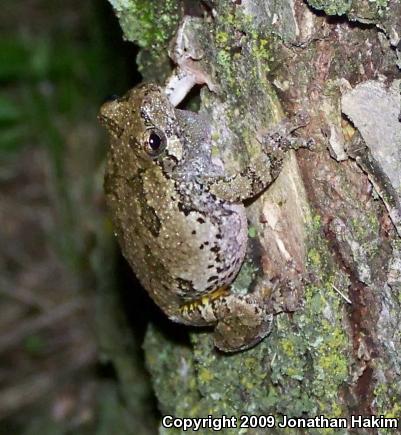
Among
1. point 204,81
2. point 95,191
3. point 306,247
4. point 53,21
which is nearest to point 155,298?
point 306,247

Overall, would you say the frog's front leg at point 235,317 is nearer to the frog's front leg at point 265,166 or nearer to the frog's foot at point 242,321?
the frog's foot at point 242,321

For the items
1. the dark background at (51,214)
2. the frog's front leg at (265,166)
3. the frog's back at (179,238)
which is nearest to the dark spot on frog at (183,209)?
the frog's back at (179,238)

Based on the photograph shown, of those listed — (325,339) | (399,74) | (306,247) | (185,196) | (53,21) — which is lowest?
(325,339)

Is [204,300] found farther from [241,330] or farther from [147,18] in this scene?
[147,18]

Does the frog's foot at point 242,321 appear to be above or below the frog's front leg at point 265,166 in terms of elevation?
below

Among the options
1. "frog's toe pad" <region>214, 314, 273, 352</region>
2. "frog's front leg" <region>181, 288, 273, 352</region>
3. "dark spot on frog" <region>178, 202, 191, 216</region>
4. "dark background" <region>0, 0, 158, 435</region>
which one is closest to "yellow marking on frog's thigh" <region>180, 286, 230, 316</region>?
"frog's front leg" <region>181, 288, 273, 352</region>

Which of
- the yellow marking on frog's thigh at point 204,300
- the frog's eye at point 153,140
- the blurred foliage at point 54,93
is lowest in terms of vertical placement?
the yellow marking on frog's thigh at point 204,300

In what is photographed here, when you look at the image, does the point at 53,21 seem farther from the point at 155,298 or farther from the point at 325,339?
the point at 325,339
